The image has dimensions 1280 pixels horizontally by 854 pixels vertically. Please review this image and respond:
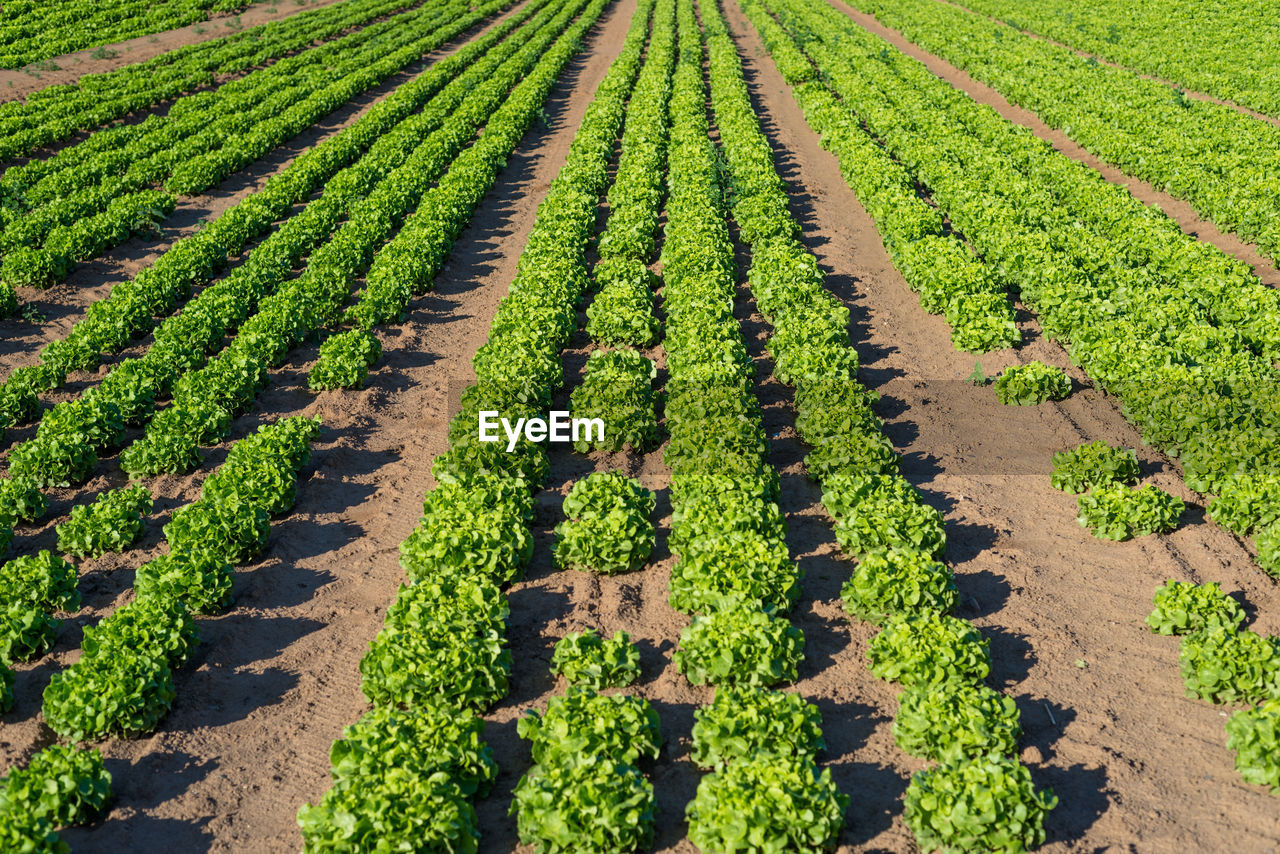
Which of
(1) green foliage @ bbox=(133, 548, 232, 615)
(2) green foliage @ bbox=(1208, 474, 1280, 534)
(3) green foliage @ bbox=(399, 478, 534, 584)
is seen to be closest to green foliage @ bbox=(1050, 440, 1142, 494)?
(2) green foliage @ bbox=(1208, 474, 1280, 534)

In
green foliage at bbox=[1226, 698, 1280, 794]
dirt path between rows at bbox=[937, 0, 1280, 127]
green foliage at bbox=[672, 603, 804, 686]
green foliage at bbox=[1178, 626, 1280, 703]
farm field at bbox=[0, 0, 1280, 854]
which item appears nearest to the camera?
green foliage at bbox=[1226, 698, 1280, 794]

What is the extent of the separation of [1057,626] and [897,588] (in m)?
2.31

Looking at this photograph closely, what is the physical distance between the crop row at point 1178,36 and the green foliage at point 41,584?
41.3m

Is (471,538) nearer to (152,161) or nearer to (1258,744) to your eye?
(1258,744)

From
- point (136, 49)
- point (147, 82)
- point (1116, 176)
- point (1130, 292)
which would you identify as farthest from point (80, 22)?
point (1130, 292)

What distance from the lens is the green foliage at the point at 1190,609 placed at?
10.8m

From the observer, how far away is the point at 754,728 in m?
9.09

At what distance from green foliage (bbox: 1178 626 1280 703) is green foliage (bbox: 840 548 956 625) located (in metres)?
2.74

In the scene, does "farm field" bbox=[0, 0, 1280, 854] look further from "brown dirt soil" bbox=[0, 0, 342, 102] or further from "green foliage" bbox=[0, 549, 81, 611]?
"brown dirt soil" bbox=[0, 0, 342, 102]

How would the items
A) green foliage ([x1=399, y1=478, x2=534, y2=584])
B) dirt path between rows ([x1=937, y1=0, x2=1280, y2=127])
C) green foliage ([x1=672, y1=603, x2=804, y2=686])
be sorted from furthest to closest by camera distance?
dirt path between rows ([x1=937, y1=0, x2=1280, y2=127]) → green foliage ([x1=399, y1=478, x2=534, y2=584]) → green foliage ([x1=672, y1=603, x2=804, y2=686])

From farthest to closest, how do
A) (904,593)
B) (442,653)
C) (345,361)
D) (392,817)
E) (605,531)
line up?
(345,361) < (605,531) < (904,593) < (442,653) < (392,817)

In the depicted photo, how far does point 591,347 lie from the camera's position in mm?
18578

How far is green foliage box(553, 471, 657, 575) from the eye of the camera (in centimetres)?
1211

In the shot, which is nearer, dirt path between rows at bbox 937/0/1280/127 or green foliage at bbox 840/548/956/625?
green foliage at bbox 840/548/956/625
